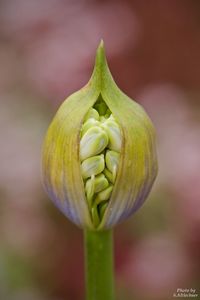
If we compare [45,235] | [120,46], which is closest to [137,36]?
[120,46]

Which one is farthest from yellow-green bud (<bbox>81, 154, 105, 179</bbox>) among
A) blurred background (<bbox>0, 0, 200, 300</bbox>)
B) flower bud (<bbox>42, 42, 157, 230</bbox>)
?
blurred background (<bbox>0, 0, 200, 300</bbox>)

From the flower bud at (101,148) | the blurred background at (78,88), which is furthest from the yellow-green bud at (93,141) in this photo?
the blurred background at (78,88)

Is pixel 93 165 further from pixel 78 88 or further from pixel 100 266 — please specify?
pixel 78 88

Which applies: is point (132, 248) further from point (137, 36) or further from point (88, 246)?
point (88, 246)

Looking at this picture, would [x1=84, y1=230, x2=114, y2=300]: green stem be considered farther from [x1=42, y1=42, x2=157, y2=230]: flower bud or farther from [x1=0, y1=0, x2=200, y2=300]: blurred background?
[x1=0, y1=0, x2=200, y2=300]: blurred background

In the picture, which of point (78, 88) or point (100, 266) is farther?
point (78, 88)

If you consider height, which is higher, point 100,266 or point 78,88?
point 78,88

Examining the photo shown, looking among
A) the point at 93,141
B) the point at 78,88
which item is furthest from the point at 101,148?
the point at 78,88
